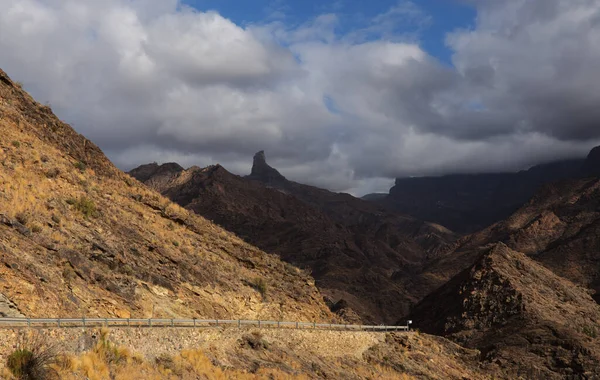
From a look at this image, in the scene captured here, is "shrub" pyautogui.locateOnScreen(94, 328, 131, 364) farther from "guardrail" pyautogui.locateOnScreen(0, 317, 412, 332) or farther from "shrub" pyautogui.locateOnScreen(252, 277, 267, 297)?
"shrub" pyautogui.locateOnScreen(252, 277, 267, 297)

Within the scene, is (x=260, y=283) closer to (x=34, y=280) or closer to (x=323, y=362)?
(x=323, y=362)

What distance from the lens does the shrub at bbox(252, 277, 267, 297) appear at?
132 ft

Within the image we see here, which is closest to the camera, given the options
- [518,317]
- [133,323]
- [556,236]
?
[133,323]

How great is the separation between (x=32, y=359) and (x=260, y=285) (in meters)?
24.9

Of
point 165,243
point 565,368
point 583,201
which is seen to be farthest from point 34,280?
point 583,201

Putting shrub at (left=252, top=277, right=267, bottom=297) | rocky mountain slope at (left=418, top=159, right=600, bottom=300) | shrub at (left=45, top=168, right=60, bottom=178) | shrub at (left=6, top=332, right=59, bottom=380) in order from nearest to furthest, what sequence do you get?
shrub at (left=6, top=332, right=59, bottom=380) < shrub at (left=45, top=168, right=60, bottom=178) < shrub at (left=252, top=277, right=267, bottom=297) < rocky mountain slope at (left=418, top=159, right=600, bottom=300)

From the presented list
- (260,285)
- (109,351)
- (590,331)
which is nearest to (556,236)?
(590,331)

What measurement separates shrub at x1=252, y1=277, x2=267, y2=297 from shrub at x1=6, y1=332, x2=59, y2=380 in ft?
76.0

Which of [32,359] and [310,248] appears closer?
[32,359]

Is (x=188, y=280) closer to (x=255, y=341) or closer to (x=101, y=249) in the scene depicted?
(x=101, y=249)

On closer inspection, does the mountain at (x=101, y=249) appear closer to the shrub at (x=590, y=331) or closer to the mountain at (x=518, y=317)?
the mountain at (x=518, y=317)

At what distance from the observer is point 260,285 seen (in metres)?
40.7

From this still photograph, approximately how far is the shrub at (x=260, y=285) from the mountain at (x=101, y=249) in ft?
0.32

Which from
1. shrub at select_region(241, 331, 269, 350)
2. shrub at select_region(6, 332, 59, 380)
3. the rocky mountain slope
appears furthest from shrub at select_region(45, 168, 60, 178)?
the rocky mountain slope
